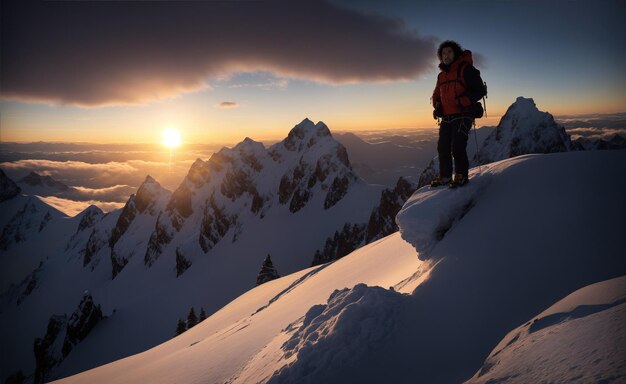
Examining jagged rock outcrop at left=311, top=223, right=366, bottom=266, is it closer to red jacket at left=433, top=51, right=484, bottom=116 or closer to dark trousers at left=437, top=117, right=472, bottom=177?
dark trousers at left=437, top=117, right=472, bottom=177

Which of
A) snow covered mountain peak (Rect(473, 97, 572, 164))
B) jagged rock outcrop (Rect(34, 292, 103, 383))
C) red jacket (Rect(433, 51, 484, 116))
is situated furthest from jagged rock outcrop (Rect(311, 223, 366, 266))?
red jacket (Rect(433, 51, 484, 116))

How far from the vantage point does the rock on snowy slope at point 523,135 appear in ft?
241

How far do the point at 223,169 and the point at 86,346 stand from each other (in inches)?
2976

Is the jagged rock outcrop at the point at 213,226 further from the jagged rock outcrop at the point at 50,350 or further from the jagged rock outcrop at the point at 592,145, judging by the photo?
the jagged rock outcrop at the point at 592,145

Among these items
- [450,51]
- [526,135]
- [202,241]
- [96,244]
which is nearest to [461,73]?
[450,51]

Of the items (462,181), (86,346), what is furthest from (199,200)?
(462,181)

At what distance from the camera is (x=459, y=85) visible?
7172mm

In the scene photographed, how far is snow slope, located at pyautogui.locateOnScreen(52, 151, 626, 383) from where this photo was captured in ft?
14.0

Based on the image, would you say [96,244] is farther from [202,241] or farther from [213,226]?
[213,226]

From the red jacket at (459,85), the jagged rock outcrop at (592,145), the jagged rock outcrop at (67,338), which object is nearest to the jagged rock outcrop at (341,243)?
the jagged rock outcrop at (67,338)

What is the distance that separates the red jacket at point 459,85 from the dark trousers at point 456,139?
273mm

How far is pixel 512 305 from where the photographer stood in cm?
445

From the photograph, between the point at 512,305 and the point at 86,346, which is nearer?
the point at 512,305

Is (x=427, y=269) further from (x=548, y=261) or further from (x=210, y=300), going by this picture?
(x=210, y=300)
